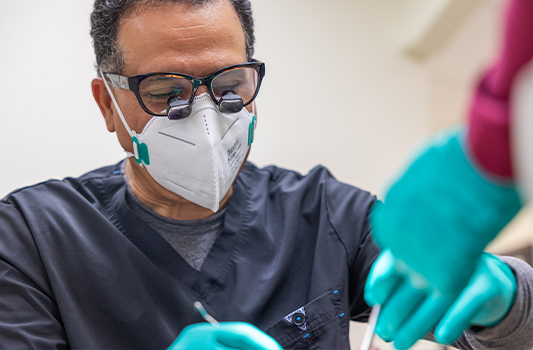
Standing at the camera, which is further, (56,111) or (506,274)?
(56,111)

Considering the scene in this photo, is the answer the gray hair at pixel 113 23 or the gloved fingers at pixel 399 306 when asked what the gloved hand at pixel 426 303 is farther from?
the gray hair at pixel 113 23

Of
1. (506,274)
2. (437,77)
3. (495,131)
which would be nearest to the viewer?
(495,131)

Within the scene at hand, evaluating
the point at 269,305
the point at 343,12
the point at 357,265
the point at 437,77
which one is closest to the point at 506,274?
the point at 357,265

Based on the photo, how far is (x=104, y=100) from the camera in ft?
3.76

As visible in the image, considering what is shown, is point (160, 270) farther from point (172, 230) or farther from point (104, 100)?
point (104, 100)

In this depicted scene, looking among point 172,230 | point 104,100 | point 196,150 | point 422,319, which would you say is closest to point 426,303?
point 422,319

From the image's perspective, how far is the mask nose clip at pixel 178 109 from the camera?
961 mm

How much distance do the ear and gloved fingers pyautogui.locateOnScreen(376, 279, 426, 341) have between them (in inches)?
30.0

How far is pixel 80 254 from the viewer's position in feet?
3.25

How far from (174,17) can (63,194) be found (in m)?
0.47

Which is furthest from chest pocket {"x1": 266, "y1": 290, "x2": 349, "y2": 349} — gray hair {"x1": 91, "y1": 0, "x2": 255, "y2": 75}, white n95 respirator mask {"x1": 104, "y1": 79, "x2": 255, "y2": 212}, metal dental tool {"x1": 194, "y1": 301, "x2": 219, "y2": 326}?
gray hair {"x1": 91, "y1": 0, "x2": 255, "y2": 75}

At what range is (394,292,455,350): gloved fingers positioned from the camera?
25.3 inches

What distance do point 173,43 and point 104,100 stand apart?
0.88ft

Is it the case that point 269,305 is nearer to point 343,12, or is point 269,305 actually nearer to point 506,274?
point 506,274
